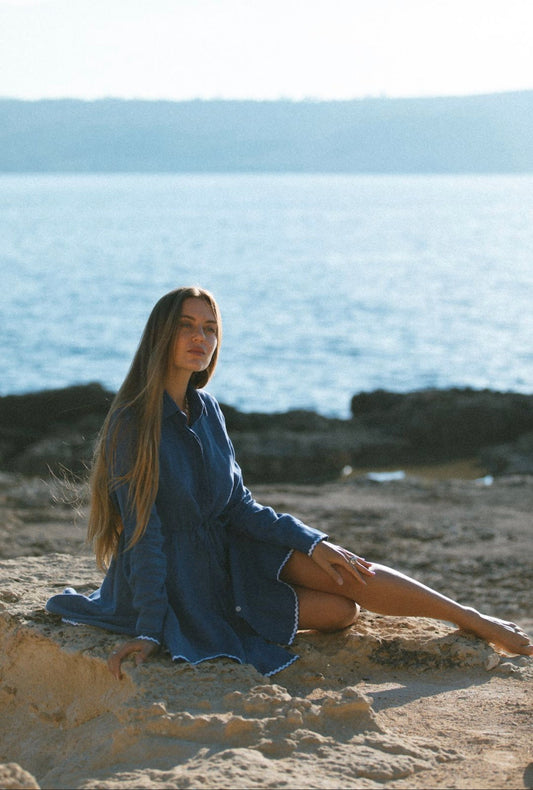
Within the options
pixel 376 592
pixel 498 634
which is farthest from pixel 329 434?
pixel 376 592

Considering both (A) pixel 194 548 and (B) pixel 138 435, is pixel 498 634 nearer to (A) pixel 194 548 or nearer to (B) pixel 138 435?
(A) pixel 194 548

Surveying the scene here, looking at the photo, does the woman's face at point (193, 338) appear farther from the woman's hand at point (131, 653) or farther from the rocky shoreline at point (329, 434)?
the rocky shoreline at point (329, 434)

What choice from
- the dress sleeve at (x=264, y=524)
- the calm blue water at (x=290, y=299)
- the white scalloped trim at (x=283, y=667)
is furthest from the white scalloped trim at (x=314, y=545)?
the calm blue water at (x=290, y=299)

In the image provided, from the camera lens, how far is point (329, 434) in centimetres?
1291

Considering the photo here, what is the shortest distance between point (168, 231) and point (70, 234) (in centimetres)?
734

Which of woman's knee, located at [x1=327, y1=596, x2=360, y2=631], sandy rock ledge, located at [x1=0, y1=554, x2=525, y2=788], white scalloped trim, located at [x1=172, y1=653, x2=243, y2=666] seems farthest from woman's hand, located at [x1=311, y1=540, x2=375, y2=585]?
white scalloped trim, located at [x1=172, y1=653, x2=243, y2=666]

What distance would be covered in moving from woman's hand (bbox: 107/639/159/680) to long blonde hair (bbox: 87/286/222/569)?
33 cm

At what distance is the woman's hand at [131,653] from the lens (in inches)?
130

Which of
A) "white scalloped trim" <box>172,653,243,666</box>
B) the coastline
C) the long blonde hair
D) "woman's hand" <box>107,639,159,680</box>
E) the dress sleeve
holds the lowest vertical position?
the coastline

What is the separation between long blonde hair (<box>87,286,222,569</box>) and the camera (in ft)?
11.4

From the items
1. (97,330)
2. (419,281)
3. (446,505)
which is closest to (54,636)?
(446,505)

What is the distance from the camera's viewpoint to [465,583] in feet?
23.0

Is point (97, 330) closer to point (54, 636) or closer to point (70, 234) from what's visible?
point (54, 636)

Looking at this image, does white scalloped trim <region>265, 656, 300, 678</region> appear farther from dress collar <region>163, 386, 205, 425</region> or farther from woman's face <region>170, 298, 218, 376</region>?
woman's face <region>170, 298, 218, 376</region>
